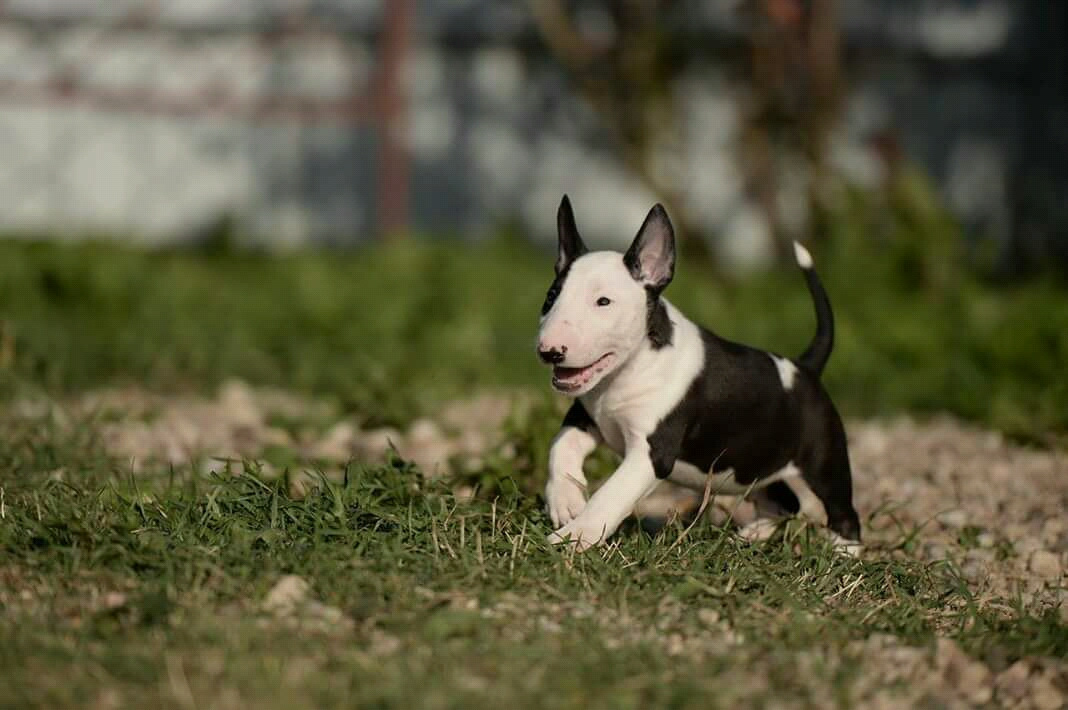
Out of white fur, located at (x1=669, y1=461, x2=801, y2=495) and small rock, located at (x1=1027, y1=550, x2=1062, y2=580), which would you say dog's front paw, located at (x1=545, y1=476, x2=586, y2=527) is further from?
small rock, located at (x1=1027, y1=550, x2=1062, y2=580)

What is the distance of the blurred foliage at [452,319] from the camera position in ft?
19.8

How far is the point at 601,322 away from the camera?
3.44 meters

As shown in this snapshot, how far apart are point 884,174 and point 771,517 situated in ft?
17.6

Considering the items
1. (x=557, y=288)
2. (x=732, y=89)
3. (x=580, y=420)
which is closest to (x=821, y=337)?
(x=580, y=420)

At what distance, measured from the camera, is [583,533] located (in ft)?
11.1

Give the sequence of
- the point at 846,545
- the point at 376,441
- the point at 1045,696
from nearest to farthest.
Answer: the point at 1045,696, the point at 846,545, the point at 376,441

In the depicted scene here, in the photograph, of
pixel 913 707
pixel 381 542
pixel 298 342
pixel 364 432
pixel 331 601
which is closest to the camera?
pixel 913 707

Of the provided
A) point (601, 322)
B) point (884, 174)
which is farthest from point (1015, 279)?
point (601, 322)

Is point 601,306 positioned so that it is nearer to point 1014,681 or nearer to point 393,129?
point 1014,681

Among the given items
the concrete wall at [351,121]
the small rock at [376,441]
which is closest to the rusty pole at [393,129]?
the concrete wall at [351,121]

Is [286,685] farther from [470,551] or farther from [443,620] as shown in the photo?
[470,551]

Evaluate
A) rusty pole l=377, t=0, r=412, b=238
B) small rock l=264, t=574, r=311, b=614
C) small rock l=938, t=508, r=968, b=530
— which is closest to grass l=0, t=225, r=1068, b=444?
rusty pole l=377, t=0, r=412, b=238

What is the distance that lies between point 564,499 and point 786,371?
2.46ft

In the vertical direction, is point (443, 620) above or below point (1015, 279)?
above
